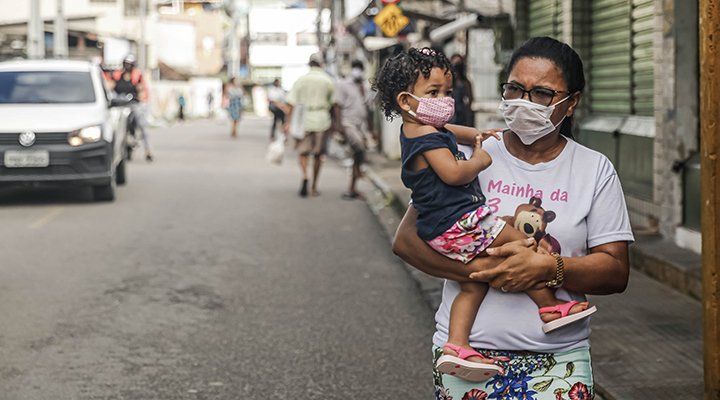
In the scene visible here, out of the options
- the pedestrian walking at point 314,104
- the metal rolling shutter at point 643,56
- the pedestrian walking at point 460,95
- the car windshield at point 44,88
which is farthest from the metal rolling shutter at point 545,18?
the car windshield at point 44,88

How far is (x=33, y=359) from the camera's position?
530 centimetres

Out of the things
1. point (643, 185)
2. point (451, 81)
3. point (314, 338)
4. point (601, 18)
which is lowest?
point (314, 338)

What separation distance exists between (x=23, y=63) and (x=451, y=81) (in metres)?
11.6

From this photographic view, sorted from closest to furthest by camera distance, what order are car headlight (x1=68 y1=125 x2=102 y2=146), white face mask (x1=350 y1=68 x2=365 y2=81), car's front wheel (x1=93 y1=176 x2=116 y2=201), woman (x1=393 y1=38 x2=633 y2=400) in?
woman (x1=393 y1=38 x2=633 y2=400) < car headlight (x1=68 y1=125 x2=102 y2=146) < car's front wheel (x1=93 y1=176 x2=116 y2=201) < white face mask (x1=350 y1=68 x2=365 y2=81)

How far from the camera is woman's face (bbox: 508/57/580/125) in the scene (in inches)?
101

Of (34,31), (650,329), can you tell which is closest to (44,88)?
(650,329)

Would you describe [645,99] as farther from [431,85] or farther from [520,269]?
[520,269]

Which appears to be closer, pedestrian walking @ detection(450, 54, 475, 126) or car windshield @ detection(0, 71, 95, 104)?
pedestrian walking @ detection(450, 54, 475, 126)

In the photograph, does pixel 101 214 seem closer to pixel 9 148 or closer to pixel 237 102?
pixel 9 148

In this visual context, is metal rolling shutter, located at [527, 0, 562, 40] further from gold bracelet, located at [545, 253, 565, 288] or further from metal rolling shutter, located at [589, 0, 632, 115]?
gold bracelet, located at [545, 253, 565, 288]

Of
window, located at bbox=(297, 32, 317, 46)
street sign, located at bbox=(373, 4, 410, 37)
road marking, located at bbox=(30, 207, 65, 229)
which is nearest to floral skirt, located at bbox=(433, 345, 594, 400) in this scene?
road marking, located at bbox=(30, 207, 65, 229)

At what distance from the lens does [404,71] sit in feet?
8.79

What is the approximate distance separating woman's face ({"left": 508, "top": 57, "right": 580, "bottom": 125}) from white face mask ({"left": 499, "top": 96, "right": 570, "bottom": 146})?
0.02 m

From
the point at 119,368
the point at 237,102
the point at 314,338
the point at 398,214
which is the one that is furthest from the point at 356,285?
the point at 237,102
